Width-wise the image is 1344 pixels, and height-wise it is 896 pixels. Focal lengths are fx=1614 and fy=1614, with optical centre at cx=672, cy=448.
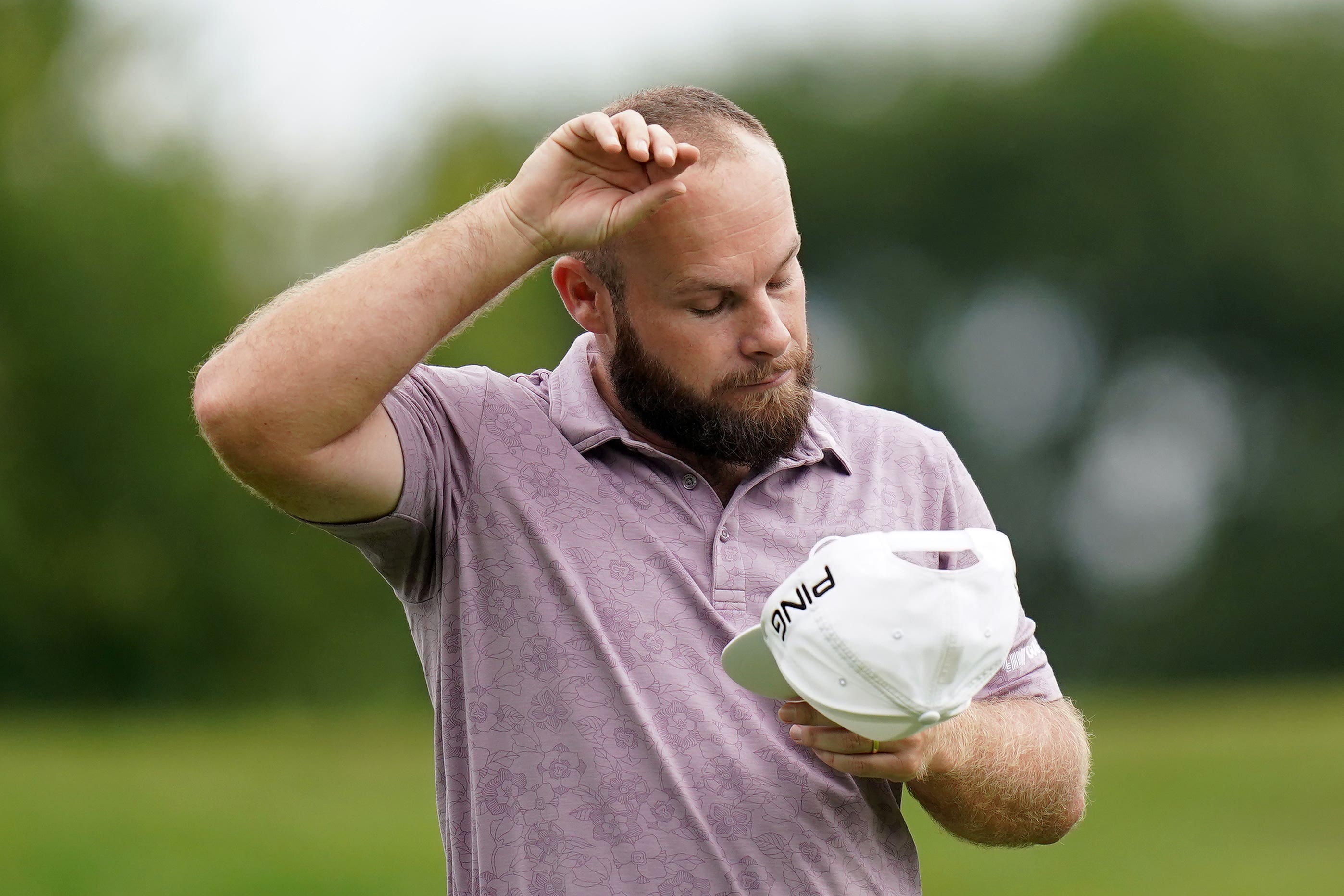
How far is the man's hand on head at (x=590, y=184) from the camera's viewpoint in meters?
3.22

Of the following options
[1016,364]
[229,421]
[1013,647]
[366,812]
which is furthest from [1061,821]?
[1016,364]

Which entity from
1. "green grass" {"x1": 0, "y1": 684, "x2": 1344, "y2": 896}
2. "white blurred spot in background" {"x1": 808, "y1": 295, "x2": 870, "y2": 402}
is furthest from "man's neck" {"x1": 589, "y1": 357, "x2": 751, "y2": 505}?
"white blurred spot in background" {"x1": 808, "y1": 295, "x2": 870, "y2": 402}

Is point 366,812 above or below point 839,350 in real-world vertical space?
above

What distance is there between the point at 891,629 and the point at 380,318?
1138 millimetres

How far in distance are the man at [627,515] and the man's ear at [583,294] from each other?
11 cm

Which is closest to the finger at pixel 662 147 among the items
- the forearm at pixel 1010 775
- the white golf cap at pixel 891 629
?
the white golf cap at pixel 891 629

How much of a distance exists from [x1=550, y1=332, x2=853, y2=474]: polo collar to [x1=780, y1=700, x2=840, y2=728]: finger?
26.2 inches

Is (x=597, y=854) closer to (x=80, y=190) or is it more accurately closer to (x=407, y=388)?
(x=407, y=388)

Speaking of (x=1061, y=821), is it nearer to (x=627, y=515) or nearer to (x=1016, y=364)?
(x=627, y=515)

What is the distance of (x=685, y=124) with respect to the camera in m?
3.59

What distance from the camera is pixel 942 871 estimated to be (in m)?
13.7

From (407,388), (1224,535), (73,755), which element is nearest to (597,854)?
(407,388)

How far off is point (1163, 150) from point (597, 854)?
35.3 metres

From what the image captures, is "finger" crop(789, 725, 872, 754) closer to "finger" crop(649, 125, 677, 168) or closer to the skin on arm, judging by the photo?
the skin on arm
